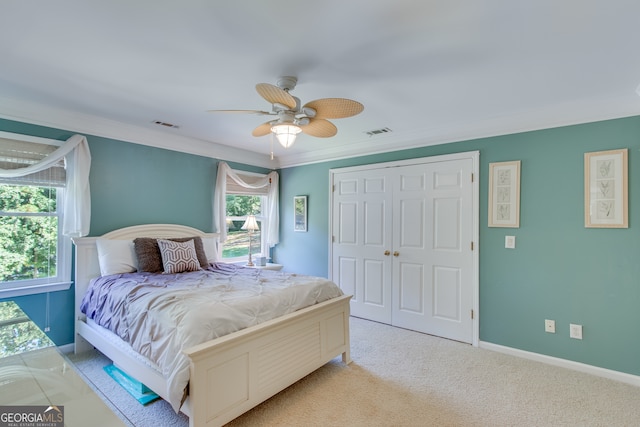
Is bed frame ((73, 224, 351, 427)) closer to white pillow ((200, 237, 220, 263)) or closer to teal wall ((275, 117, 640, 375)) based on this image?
white pillow ((200, 237, 220, 263))

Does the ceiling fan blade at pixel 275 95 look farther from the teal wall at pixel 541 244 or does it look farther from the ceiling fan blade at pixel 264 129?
the teal wall at pixel 541 244

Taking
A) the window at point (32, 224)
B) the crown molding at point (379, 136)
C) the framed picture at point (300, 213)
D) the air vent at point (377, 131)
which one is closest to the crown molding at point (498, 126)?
the crown molding at point (379, 136)

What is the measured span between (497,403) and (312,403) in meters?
1.40

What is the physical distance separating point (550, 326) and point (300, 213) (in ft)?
11.4

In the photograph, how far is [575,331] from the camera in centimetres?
288

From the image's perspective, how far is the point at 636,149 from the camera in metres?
2.65

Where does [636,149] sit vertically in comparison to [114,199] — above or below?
above

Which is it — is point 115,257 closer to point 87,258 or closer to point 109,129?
point 87,258

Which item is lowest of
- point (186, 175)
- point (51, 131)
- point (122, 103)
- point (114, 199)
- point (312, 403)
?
point (312, 403)

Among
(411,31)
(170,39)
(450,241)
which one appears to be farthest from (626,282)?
(170,39)

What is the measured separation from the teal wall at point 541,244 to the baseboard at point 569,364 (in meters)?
0.04

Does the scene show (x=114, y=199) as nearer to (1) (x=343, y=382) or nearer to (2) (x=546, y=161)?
(1) (x=343, y=382)

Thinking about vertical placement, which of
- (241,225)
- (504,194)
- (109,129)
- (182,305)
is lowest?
(182,305)

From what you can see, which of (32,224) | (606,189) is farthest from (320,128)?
(32,224)
